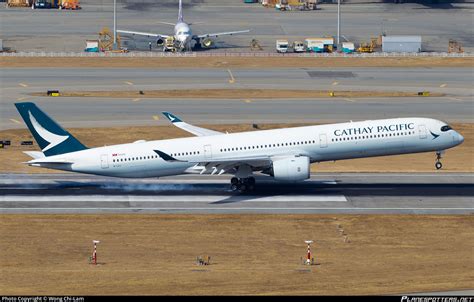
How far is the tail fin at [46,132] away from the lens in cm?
7950

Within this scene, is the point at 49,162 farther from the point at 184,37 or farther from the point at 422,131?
the point at 184,37

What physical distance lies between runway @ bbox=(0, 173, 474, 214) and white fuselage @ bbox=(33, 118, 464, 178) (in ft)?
7.19

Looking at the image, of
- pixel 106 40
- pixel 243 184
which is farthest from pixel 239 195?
pixel 106 40

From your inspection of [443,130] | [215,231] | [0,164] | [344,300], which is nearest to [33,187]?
[0,164]

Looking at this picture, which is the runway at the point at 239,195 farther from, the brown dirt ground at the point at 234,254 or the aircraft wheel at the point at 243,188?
the brown dirt ground at the point at 234,254

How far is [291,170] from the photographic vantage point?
78.8m

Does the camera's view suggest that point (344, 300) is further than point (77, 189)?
No

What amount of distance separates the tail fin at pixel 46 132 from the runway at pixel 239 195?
3.49m

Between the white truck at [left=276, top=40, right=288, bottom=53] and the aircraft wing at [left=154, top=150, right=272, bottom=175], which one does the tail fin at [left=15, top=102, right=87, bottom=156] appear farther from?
the white truck at [left=276, top=40, right=288, bottom=53]

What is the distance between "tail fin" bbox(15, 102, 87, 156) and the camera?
79.5m

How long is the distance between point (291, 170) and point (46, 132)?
58.7ft

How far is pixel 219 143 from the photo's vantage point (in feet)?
266

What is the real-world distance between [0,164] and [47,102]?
32520mm

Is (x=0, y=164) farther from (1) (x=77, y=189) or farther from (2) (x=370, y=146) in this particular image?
(2) (x=370, y=146)
